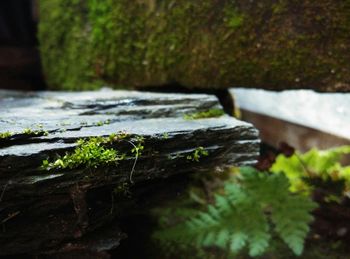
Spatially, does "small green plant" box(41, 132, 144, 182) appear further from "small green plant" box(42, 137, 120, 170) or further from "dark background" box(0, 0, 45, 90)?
"dark background" box(0, 0, 45, 90)

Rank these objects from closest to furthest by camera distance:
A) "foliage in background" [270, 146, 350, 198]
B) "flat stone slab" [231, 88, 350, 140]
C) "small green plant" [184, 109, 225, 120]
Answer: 1. "small green plant" [184, 109, 225, 120]
2. "foliage in background" [270, 146, 350, 198]
3. "flat stone slab" [231, 88, 350, 140]

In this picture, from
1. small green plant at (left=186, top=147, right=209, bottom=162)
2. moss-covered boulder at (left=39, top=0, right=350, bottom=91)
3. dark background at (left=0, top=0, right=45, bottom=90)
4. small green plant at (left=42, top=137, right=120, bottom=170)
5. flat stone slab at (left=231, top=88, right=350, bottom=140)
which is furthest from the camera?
dark background at (left=0, top=0, right=45, bottom=90)

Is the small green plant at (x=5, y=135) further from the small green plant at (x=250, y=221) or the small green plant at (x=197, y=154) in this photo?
the small green plant at (x=250, y=221)

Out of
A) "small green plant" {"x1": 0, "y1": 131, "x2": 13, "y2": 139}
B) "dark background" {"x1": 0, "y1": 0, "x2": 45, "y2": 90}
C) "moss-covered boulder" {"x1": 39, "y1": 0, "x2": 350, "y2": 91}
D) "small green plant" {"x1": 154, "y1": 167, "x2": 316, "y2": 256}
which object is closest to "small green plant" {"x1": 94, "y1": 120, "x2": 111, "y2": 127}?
"small green plant" {"x1": 0, "y1": 131, "x2": 13, "y2": 139}

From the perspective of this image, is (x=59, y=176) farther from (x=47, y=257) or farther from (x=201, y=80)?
(x=201, y=80)

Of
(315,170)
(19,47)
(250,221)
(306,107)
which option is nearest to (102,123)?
(250,221)

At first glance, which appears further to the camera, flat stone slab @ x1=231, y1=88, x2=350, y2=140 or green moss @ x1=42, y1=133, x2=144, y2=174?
flat stone slab @ x1=231, y1=88, x2=350, y2=140
